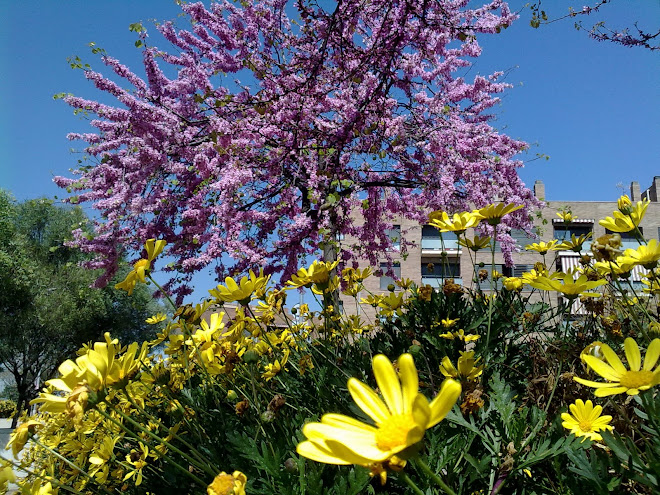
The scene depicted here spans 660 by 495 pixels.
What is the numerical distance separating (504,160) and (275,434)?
7703 millimetres

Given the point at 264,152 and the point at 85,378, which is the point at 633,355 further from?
the point at 264,152

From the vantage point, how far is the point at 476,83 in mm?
8352

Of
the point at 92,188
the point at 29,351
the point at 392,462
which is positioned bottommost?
the point at 29,351

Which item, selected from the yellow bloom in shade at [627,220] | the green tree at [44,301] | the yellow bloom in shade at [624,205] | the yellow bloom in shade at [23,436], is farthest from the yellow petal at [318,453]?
the green tree at [44,301]

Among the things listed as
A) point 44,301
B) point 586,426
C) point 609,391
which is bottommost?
point 586,426

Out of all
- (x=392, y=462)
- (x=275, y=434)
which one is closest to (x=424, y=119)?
(x=275, y=434)

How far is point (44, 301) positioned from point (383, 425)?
18414 millimetres

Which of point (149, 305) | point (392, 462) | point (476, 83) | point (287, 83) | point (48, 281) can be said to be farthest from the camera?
point (149, 305)

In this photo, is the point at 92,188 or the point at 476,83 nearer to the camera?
the point at 92,188

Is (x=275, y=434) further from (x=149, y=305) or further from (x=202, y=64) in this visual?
(x=149, y=305)

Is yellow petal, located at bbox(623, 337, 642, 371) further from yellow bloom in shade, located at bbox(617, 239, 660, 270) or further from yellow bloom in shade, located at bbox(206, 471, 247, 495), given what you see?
yellow bloom in shade, located at bbox(206, 471, 247, 495)

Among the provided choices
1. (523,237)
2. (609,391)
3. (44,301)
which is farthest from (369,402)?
(523,237)

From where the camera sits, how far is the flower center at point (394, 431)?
1.64ft

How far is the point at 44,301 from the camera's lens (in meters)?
15.9
